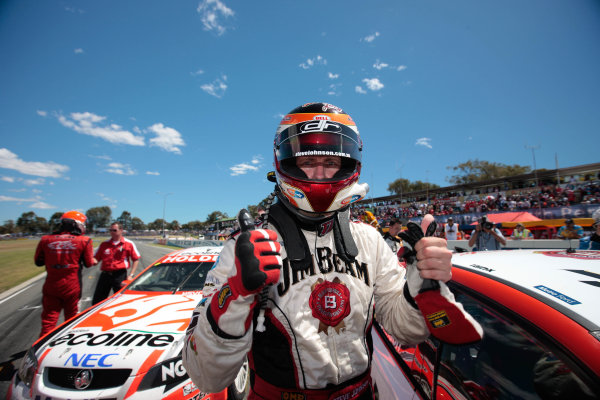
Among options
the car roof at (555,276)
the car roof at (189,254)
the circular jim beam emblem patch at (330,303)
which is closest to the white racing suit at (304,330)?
the circular jim beam emblem patch at (330,303)

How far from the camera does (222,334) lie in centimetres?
101

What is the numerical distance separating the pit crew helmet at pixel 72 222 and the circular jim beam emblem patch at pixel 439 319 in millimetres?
5039

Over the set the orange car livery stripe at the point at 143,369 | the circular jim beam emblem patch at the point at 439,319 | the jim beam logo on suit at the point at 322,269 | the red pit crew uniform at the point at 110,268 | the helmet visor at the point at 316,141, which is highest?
the helmet visor at the point at 316,141

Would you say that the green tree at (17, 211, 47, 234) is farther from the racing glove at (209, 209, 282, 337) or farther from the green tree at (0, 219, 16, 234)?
the racing glove at (209, 209, 282, 337)

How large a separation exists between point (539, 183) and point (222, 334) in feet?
82.6

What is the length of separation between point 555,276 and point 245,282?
4.98ft

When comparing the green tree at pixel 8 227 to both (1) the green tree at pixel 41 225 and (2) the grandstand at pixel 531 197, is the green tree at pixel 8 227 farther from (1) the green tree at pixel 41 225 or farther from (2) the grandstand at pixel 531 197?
(2) the grandstand at pixel 531 197

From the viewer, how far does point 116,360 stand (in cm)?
215

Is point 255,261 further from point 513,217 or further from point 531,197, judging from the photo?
point 531,197

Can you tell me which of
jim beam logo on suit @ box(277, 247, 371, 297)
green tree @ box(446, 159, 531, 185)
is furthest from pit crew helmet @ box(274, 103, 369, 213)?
green tree @ box(446, 159, 531, 185)

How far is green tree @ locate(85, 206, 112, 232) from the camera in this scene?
104125mm

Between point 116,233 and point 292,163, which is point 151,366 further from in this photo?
point 116,233

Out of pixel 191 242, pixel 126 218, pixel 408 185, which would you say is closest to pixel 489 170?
pixel 408 185

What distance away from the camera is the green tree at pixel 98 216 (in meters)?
104
